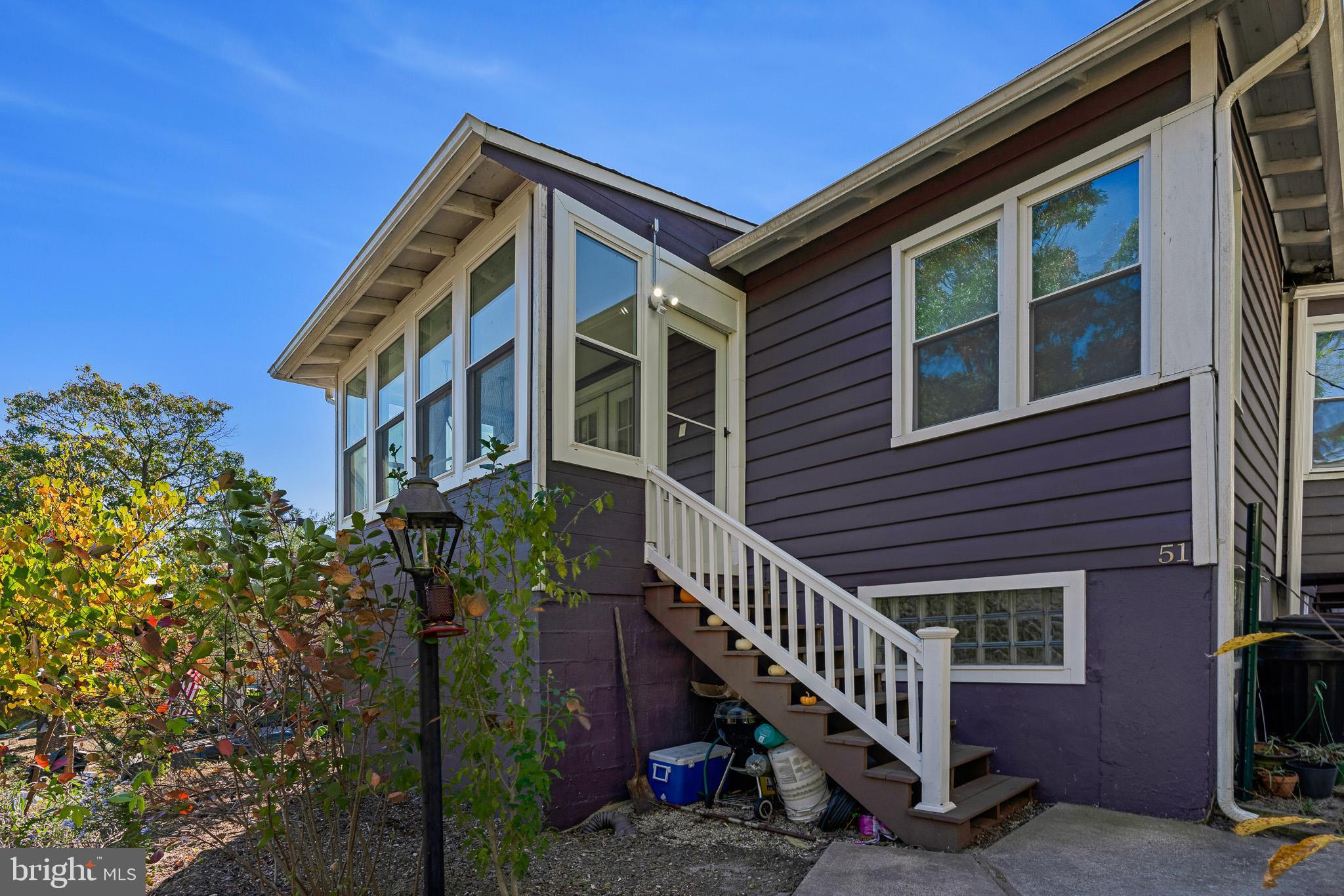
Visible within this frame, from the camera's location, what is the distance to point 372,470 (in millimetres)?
7082

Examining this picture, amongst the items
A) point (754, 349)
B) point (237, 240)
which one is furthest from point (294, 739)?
point (237, 240)

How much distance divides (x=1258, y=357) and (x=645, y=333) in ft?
12.9

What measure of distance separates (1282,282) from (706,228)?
4.61 m

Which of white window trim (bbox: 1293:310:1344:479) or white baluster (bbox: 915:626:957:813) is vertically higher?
white window trim (bbox: 1293:310:1344:479)

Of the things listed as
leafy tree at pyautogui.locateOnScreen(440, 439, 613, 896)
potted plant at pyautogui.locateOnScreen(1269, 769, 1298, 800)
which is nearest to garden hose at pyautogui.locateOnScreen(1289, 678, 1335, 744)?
potted plant at pyautogui.locateOnScreen(1269, 769, 1298, 800)

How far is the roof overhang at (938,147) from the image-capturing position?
377cm

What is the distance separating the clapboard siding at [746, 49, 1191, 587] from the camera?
3.84 m

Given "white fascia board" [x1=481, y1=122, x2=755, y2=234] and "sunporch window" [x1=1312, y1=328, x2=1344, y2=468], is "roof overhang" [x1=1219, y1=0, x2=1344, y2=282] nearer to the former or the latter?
"sunporch window" [x1=1312, y1=328, x2=1344, y2=468]

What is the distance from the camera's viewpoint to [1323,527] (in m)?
6.05

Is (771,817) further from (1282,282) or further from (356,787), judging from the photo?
(1282,282)

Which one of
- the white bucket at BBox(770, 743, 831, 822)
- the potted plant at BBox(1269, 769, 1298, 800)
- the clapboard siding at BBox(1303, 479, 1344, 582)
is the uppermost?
the clapboard siding at BBox(1303, 479, 1344, 582)

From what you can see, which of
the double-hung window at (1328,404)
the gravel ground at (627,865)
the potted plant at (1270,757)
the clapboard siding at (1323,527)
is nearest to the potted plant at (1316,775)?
the potted plant at (1270,757)

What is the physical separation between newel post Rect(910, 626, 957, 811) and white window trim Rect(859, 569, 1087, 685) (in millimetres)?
965

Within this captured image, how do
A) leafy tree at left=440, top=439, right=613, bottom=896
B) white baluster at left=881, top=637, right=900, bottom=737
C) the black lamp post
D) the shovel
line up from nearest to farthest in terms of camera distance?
the black lamp post
leafy tree at left=440, top=439, right=613, bottom=896
white baluster at left=881, top=637, right=900, bottom=737
the shovel
